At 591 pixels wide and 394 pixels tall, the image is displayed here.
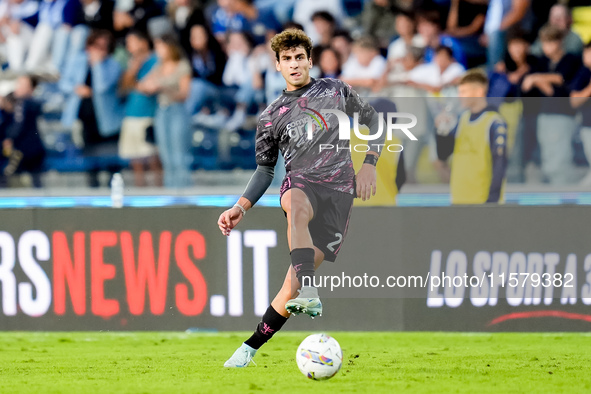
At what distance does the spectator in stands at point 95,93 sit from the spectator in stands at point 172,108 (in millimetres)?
479

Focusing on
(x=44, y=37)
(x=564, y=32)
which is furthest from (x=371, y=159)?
(x=44, y=37)

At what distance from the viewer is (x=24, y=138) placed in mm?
9609

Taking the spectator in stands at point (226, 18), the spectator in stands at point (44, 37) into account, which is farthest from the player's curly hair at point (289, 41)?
Result: the spectator in stands at point (44, 37)

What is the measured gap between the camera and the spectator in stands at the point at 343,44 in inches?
401

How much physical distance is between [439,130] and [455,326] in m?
1.63

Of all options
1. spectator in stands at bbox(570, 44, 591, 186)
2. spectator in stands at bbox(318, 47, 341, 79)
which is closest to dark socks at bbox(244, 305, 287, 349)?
spectator in stands at bbox(570, 44, 591, 186)

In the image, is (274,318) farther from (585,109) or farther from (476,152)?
(585,109)

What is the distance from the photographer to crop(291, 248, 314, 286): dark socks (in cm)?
534

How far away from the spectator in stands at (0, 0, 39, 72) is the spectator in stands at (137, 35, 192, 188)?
1843 mm

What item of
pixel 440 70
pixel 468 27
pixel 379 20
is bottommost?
pixel 440 70

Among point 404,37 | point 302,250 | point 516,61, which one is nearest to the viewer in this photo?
point 302,250

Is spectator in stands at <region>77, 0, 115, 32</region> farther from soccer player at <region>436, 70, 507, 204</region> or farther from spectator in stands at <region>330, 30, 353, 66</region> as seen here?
soccer player at <region>436, 70, 507, 204</region>

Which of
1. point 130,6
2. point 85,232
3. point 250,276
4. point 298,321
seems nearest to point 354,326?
point 298,321

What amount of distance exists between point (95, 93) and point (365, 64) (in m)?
3.08
